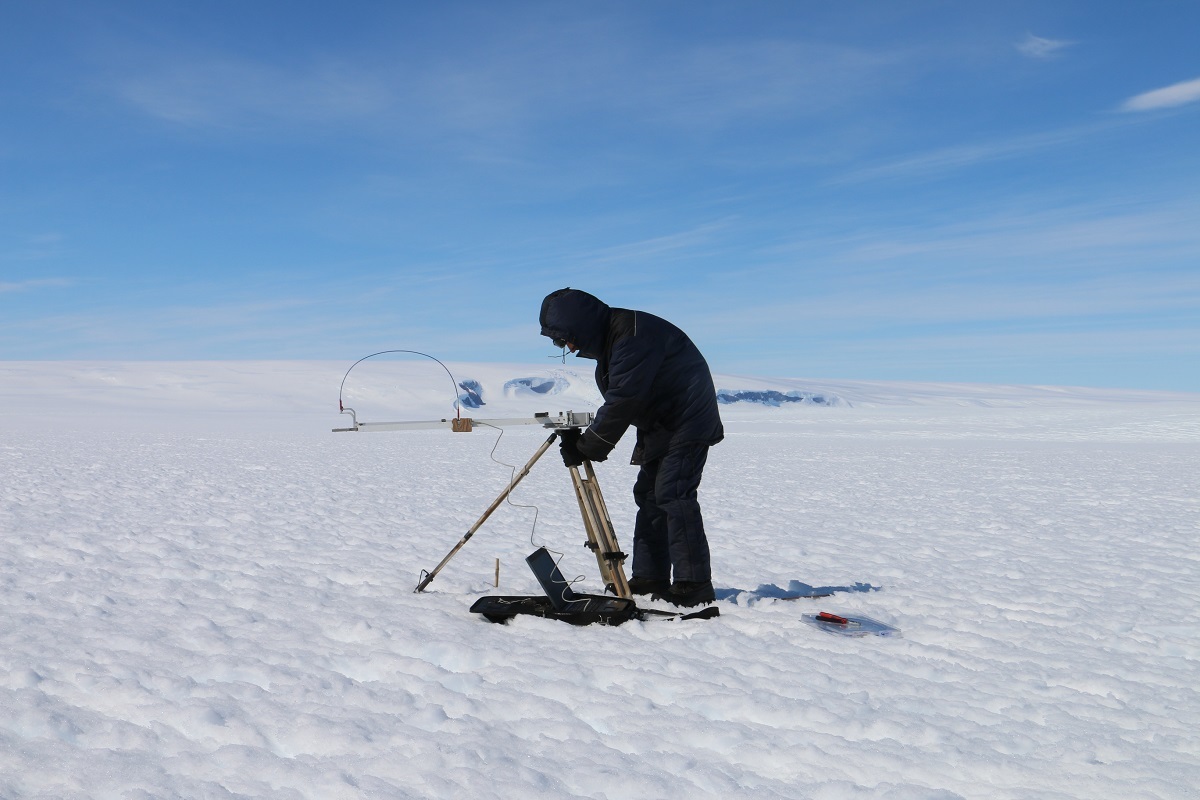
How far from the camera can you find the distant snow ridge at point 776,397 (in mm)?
46562

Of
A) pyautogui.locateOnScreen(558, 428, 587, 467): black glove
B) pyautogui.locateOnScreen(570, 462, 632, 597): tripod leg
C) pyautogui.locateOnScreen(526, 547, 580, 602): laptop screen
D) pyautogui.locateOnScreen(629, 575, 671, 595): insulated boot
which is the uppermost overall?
pyautogui.locateOnScreen(558, 428, 587, 467): black glove

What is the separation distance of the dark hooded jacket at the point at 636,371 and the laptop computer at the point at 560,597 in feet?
1.68

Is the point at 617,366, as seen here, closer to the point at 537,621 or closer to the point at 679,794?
the point at 537,621

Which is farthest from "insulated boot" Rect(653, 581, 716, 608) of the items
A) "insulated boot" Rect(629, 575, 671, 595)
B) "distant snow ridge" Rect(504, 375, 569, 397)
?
"distant snow ridge" Rect(504, 375, 569, 397)

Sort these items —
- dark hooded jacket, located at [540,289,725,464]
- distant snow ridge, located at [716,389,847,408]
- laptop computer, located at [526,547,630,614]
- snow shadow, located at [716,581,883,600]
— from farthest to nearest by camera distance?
distant snow ridge, located at [716,389,847,408], snow shadow, located at [716,581,883,600], laptop computer, located at [526,547,630,614], dark hooded jacket, located at [540,289,725,464]

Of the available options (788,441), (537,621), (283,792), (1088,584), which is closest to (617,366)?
(537,621)

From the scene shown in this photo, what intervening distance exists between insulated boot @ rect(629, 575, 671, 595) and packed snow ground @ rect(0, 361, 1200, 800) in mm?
359

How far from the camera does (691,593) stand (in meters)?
3.95

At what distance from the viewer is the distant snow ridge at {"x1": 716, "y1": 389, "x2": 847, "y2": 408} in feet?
153

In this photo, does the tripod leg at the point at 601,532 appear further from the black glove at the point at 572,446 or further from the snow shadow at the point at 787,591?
the snow shadow at the point at 787,591

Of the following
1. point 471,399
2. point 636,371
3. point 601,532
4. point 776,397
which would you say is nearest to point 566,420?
point 636,371

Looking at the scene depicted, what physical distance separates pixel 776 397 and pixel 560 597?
44.4 metres

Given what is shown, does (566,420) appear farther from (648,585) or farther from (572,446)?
(648,585)

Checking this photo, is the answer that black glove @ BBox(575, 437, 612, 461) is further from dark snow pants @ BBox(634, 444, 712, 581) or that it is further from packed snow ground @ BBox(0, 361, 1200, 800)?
packed snow ground @ BBox(0, 361, 1200, 800)
